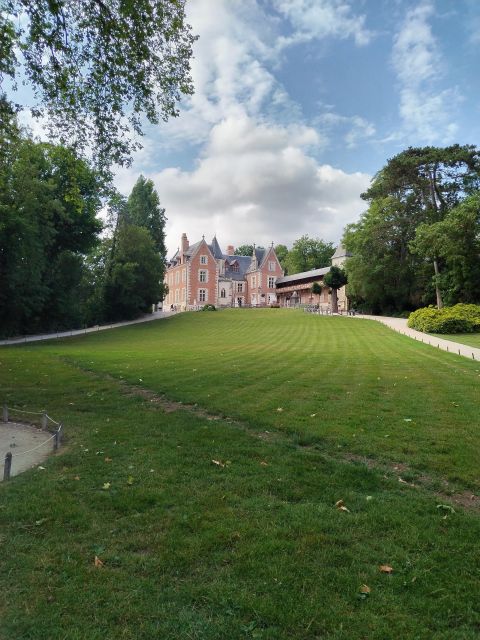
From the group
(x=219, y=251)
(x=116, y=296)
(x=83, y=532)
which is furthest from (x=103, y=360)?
(x=219, y=251)

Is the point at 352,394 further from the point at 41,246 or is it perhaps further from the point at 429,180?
the point at 429,180

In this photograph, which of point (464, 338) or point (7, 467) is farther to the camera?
point (464, 338)

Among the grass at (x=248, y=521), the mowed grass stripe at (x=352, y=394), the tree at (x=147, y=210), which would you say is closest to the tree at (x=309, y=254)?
the tree at (x=147, y=210)

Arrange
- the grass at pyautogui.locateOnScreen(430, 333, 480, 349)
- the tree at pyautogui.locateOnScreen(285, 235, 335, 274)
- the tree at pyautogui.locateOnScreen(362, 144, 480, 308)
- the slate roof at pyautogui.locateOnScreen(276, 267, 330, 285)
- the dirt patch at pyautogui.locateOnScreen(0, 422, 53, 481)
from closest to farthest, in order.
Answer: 1. the dirt patch at pyautogui.locateOnScreen(0, 422, 53, 481)
2. the grass at pyautogui.locateOnScreen(430, 333, 480, 349)
3. the tree at pyautogui.locateOnScreen(362, 144, 480, 308)
4. the slate roof at pyautogui.locateOnScreen(276, 267, 330, 285)
5. the tree at pyautogui.locateOnScreen(285, 235, 335, 274)

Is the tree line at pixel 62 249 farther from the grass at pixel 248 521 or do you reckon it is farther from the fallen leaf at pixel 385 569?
the fallen leaf at pixel 385 569

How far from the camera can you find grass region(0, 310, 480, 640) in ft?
9.84

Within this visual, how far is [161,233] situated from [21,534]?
5723 cm

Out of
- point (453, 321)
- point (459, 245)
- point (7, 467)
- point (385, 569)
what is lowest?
point (385, 569)

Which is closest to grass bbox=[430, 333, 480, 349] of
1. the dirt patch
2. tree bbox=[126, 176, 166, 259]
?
the dirt patch

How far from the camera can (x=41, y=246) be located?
30.2 metres

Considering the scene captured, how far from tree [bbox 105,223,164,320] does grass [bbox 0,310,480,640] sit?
37250 mm

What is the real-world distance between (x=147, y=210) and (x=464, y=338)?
43369 mm

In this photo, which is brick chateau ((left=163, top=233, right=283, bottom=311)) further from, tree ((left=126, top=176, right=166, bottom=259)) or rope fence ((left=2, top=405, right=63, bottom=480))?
rope fence ((left=2, top=405, right=63, bottom=480))

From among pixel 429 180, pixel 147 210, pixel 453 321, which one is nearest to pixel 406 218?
pixel 429 180
